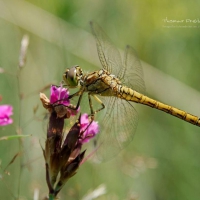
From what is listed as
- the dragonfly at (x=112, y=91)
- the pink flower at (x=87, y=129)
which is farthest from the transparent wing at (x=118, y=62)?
the pink flower at (x=87, y=129)

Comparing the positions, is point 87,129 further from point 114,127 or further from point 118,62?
point 118,62

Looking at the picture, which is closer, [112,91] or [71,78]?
[71,78]

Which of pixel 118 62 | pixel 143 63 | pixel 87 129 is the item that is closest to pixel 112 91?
pixel 118 62

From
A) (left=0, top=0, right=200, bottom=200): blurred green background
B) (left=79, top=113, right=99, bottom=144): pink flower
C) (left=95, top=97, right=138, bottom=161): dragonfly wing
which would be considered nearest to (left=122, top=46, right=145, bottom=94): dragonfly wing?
(left=95, top=97, right=138, bottom=161): dragonfly wing

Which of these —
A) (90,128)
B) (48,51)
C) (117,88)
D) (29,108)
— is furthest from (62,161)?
(48,51)

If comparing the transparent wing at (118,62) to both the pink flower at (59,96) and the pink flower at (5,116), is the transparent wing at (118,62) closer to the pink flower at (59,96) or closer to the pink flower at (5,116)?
the pink flower at (59,96)

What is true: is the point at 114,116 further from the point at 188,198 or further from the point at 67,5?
the point at 67,5

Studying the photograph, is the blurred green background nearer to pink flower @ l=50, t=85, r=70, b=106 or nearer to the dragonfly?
the dragonfly

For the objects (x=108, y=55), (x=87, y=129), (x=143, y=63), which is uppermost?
(x=108, y=55)
